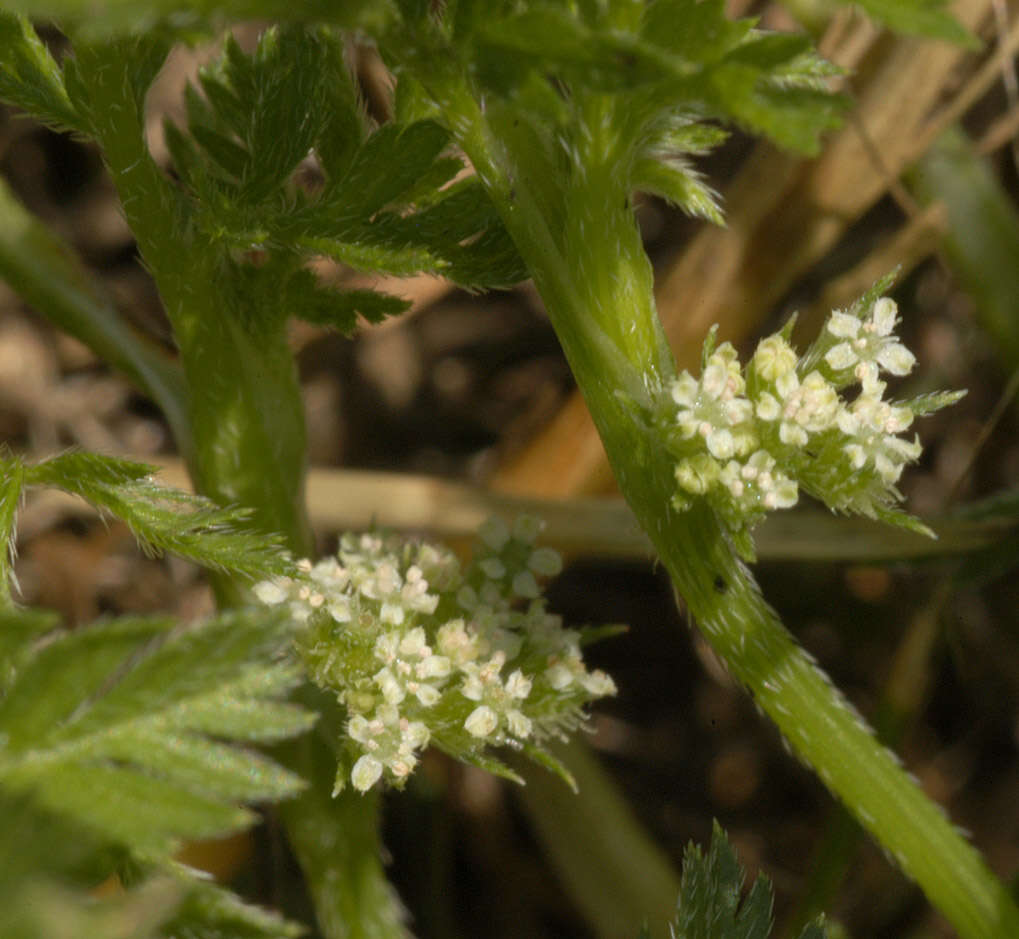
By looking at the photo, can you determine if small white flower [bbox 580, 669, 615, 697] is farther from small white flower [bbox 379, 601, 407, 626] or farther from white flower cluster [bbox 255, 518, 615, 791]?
small white flower [bbox 379, 601, 407, 626]

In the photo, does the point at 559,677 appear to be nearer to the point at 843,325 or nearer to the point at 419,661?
the point at 419,661

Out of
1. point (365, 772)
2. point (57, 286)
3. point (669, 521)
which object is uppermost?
point (669, 521)

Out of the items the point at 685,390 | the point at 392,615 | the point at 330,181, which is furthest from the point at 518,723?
the point at 330,181

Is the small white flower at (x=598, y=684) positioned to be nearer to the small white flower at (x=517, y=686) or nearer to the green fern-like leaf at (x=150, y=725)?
the small white flower at (x=517, y=686)

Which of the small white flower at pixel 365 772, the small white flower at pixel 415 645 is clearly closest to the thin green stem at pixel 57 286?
the small white flower at pixel 415 645

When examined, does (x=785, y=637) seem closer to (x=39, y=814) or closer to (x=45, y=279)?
(x=39, y=814)

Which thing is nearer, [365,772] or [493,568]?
[365,772]
